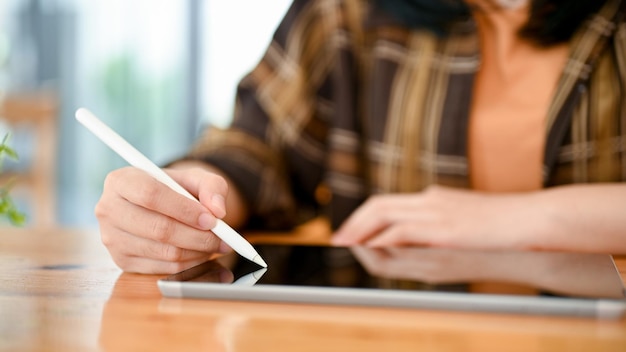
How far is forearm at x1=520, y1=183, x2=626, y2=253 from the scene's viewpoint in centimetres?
74

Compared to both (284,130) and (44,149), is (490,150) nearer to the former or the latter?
(284,130)

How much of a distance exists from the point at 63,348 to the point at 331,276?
21 cm

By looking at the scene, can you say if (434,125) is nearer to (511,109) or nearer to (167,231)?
(511,109)

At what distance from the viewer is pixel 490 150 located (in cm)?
102

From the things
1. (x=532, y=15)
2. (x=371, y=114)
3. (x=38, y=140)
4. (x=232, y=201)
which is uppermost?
(x=532, y=15)

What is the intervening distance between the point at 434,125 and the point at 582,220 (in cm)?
33

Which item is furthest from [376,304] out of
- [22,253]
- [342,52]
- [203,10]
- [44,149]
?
[203,10]

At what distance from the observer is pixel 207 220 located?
0.55m

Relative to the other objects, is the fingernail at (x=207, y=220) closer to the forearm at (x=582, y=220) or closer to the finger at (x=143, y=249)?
the finger at (x=143, y=249)

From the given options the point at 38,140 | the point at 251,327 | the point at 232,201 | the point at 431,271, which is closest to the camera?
the point at 251,327

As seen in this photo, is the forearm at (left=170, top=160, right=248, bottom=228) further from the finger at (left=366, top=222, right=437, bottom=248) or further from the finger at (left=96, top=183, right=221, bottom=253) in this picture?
the finger at (left=96, top=183, right=221, bottom=253)

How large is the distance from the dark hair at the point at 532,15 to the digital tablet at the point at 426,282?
456 millimetres

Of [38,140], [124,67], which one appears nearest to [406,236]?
[38,140]

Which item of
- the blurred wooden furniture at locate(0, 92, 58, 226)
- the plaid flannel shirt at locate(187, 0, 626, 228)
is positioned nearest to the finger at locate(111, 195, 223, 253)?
the plaid flannel shirt at locate(187, 0, 626, 228)
